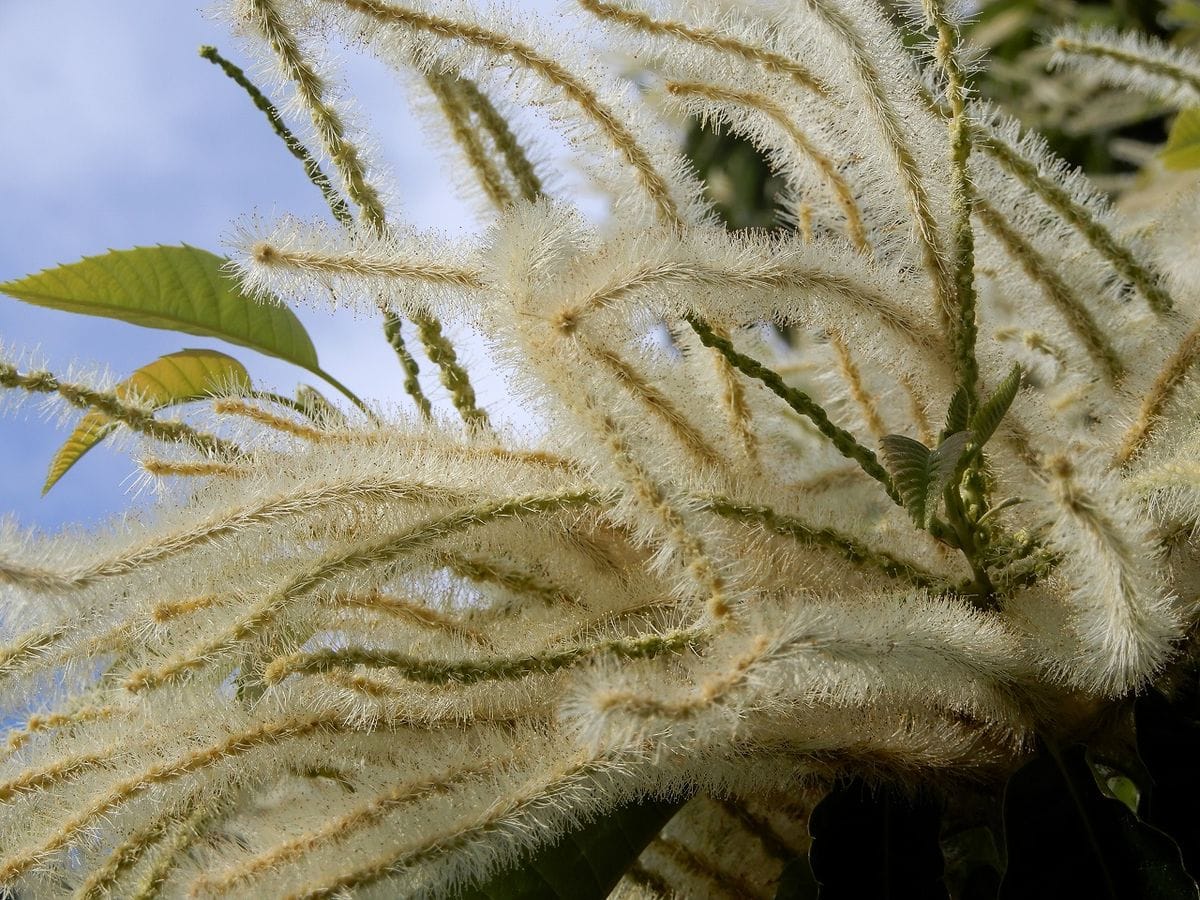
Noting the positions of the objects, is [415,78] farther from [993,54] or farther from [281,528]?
[993,54]

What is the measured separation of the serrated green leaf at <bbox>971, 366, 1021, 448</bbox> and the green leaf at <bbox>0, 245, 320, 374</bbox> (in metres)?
0.67

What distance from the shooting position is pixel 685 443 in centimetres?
85

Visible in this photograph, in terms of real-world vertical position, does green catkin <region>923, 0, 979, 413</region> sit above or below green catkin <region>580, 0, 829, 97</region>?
below

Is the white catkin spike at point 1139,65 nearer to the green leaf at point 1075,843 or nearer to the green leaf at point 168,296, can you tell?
the green leaf at point 1075,843

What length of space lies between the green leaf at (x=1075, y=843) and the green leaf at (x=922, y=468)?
0.19m

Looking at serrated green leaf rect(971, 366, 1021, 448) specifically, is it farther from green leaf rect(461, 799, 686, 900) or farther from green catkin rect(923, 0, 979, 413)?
green leaf rect(461, 799, 686, 900)

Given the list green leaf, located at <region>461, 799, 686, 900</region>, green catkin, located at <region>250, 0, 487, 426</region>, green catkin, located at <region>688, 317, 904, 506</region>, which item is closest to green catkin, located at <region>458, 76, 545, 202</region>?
green catkin, located at <region>250, 0, 487, 426</region>

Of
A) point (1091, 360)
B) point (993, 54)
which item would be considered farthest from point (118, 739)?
point (993, 54)

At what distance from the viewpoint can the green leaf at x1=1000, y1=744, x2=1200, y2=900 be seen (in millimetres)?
759

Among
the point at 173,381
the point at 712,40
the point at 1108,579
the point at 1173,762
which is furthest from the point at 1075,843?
the point at 173,381

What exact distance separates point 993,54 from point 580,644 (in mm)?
2202

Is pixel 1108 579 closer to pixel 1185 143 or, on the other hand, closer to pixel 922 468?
pixel 922 468

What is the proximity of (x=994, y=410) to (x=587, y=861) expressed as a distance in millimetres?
411

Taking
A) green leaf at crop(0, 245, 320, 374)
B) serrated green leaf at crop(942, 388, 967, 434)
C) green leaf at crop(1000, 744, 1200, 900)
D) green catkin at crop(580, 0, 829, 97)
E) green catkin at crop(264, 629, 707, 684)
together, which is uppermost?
green leaf at crop(0, 245, 320, 374)
